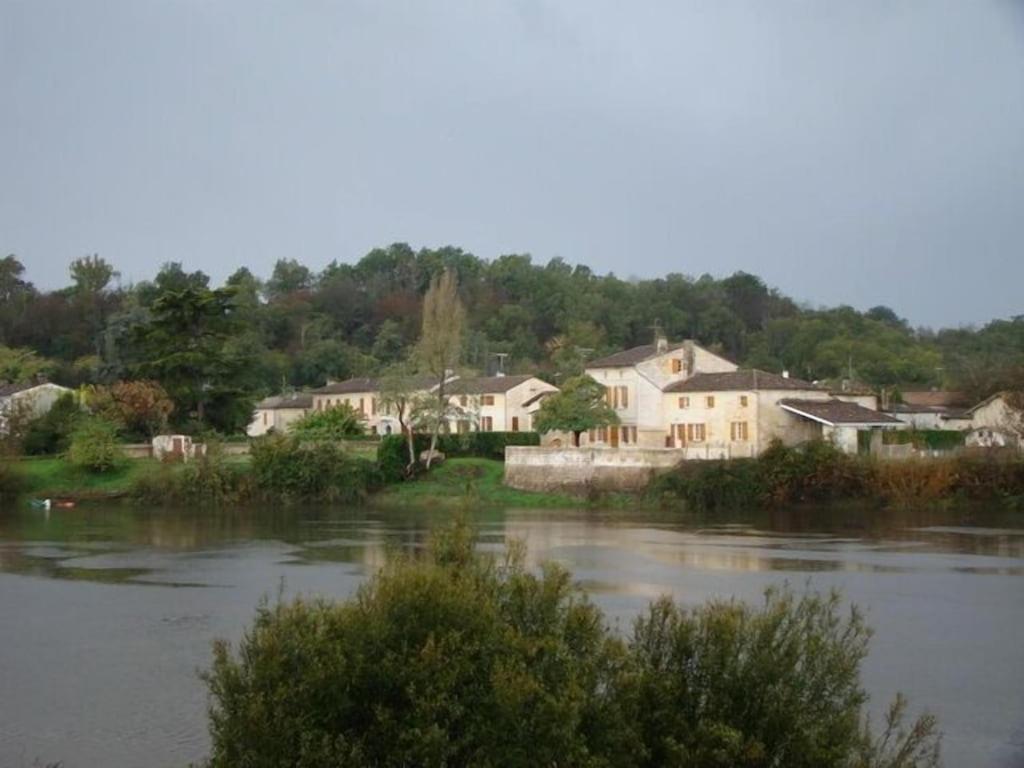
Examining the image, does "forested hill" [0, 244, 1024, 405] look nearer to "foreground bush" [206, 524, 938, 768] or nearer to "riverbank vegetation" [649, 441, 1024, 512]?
"riverbank vegetation" [649, 441, 1024, 512]

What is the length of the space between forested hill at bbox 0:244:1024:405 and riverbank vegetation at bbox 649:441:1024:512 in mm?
17358

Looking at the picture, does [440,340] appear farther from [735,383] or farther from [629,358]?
[735,383]

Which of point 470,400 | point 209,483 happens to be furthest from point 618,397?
point 209,483

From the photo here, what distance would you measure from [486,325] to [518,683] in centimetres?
10470

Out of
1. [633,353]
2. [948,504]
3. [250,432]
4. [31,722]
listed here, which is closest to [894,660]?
[31,722]

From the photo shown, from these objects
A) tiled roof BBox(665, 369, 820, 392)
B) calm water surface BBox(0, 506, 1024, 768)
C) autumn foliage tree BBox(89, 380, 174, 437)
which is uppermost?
tiled roof BBox(665, 369, 820, 392)

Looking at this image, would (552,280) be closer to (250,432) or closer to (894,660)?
(250,432)

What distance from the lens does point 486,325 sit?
117m

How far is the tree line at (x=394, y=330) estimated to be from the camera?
241 feet

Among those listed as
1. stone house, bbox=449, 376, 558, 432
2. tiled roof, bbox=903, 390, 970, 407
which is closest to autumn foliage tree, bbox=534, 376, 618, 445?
stone house, bbox=449, 376, 558, 432

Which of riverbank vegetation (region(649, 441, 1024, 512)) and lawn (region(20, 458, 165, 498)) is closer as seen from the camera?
riverbank vegetation (region(649, 441, 1024, 512))

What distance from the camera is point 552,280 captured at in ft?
428

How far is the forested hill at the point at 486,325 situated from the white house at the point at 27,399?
460 centimetres

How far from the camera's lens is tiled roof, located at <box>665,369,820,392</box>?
223 ft
